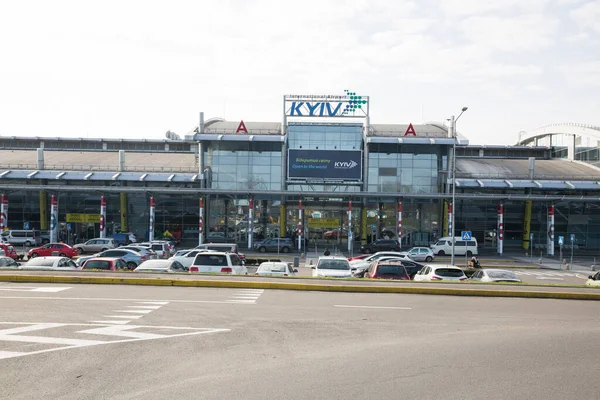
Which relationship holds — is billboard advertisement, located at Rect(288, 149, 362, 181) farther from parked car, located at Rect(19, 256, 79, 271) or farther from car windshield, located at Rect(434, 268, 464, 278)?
parked car, located at Rect(19, 256, 79, 271)

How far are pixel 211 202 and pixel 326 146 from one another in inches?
502

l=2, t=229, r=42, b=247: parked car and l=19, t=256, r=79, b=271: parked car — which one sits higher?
l=19, t=256, r=79, b=271: parked car

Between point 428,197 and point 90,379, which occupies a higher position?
point 428,197

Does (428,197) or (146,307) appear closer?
(146,307)

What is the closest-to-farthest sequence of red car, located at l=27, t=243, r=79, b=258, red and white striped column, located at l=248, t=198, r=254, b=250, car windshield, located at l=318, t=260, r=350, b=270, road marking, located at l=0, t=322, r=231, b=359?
road marking, located at l=0, t=322, r=231, b=359 < car windshield, located at l=318, t=260, r=350, b=270 < red car, located at l=27, t=243, r=79, b=258 < red and white striped column, located at l=248, t=198, r=254, b=250

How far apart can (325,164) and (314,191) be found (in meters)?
2.94

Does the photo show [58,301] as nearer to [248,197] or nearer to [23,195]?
[248,197]

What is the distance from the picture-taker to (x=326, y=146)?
49.0 m

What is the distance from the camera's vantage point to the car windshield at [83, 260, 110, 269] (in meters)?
21.0

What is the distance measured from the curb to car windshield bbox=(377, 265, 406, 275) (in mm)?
A: 3930

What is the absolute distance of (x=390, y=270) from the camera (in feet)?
68.3

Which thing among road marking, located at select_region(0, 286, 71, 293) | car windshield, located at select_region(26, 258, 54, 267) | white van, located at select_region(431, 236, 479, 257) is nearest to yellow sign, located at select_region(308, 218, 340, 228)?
white van, located at select_region(431, 236, 479, 257)

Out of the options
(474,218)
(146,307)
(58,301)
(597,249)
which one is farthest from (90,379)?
(597,249)

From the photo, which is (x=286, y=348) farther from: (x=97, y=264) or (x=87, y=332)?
(x=97, y=264)
